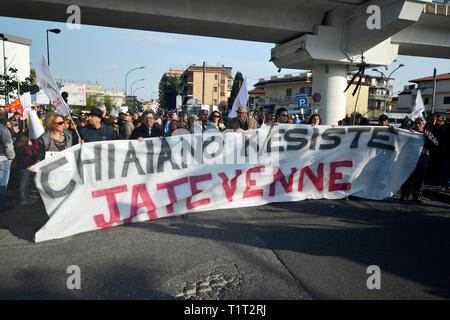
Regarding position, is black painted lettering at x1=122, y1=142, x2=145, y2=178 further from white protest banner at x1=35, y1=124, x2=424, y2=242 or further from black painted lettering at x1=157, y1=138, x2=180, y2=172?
black painted lettering at x1=157, y1=138, x2=180, y2=172

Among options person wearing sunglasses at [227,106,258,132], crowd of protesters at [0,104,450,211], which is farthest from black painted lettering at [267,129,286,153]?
person wearing sunglasses at [227,106,258,132]

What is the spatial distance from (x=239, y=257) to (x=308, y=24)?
10521 millimetres

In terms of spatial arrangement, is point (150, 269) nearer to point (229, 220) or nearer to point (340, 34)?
point (229, 220)

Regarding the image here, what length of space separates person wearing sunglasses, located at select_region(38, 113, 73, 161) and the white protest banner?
1151 millimetres

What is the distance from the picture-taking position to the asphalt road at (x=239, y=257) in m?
3.05

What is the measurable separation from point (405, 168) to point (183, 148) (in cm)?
447

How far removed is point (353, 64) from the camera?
12.6m

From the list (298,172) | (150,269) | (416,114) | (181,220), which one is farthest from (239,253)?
(416,114)

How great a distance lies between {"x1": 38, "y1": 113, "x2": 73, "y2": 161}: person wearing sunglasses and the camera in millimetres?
5488

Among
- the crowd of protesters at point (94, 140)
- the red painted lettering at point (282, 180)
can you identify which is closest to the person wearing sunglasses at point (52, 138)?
the crowd of protesters at point (94, 140)

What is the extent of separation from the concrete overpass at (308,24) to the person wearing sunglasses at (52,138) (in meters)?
5.69

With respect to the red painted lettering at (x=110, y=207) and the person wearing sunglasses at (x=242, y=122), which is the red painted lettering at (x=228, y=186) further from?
the red painted lettering at (x=110, y=207)

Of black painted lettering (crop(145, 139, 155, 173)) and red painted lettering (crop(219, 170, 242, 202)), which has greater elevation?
black painted lettering (crop(145, 139, 155, 173))

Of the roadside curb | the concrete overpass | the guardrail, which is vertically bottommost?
the roadside curb
